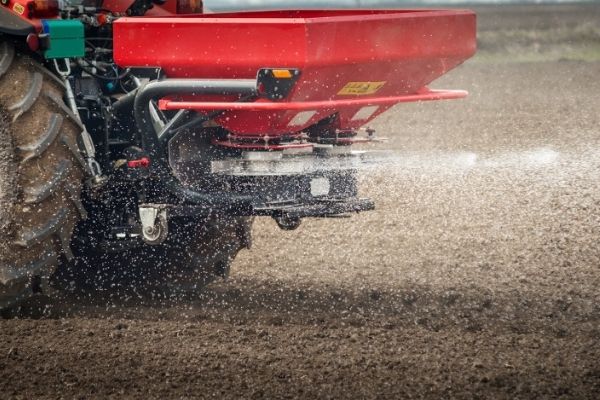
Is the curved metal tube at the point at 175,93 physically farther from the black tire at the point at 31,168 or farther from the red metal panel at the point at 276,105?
the black tire at the point at 31,168

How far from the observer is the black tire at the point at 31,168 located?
3.96 m

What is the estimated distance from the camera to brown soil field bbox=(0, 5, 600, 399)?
3.41 meters

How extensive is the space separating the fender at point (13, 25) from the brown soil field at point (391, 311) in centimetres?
112

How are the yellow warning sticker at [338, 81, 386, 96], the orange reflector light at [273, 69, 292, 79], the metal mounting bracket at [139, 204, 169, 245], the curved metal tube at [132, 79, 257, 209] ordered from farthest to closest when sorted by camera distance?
the metal mounting bracket at [139, 204, 169, 245], the yellow warning sticker at [338, 81, 386, 96], the curved metal tube at [132, 79, 257, 209], the orange reflector light at [273, 69, 292, 79]

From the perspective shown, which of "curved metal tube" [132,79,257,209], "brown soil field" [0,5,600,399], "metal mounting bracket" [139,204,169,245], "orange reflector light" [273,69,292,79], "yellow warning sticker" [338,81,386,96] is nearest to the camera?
"brown soil field" [0,5,600,399]

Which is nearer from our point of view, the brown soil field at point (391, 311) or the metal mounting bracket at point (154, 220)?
the brown soil field at point (391, 311)

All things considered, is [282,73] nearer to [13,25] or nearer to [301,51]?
[301,51]

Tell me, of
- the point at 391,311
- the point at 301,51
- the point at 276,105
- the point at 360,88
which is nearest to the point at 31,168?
the point at 276,105

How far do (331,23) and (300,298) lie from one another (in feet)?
4.31

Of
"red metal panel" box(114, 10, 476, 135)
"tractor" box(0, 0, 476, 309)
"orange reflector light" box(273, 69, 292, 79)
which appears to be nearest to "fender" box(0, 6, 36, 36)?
"tractor" box(0, 0, 476, 309)

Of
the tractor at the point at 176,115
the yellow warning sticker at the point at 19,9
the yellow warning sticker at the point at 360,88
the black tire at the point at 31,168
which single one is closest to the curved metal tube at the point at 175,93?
the tractor at the point at 176,115

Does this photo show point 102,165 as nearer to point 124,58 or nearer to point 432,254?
point 124,58

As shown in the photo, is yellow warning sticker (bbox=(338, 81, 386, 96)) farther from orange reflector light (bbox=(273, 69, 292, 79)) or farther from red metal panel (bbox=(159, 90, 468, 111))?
orange reflector light (bbox=(273, 69, 292, 79))

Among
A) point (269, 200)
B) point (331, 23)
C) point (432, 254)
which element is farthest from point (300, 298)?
point (331, 23)
